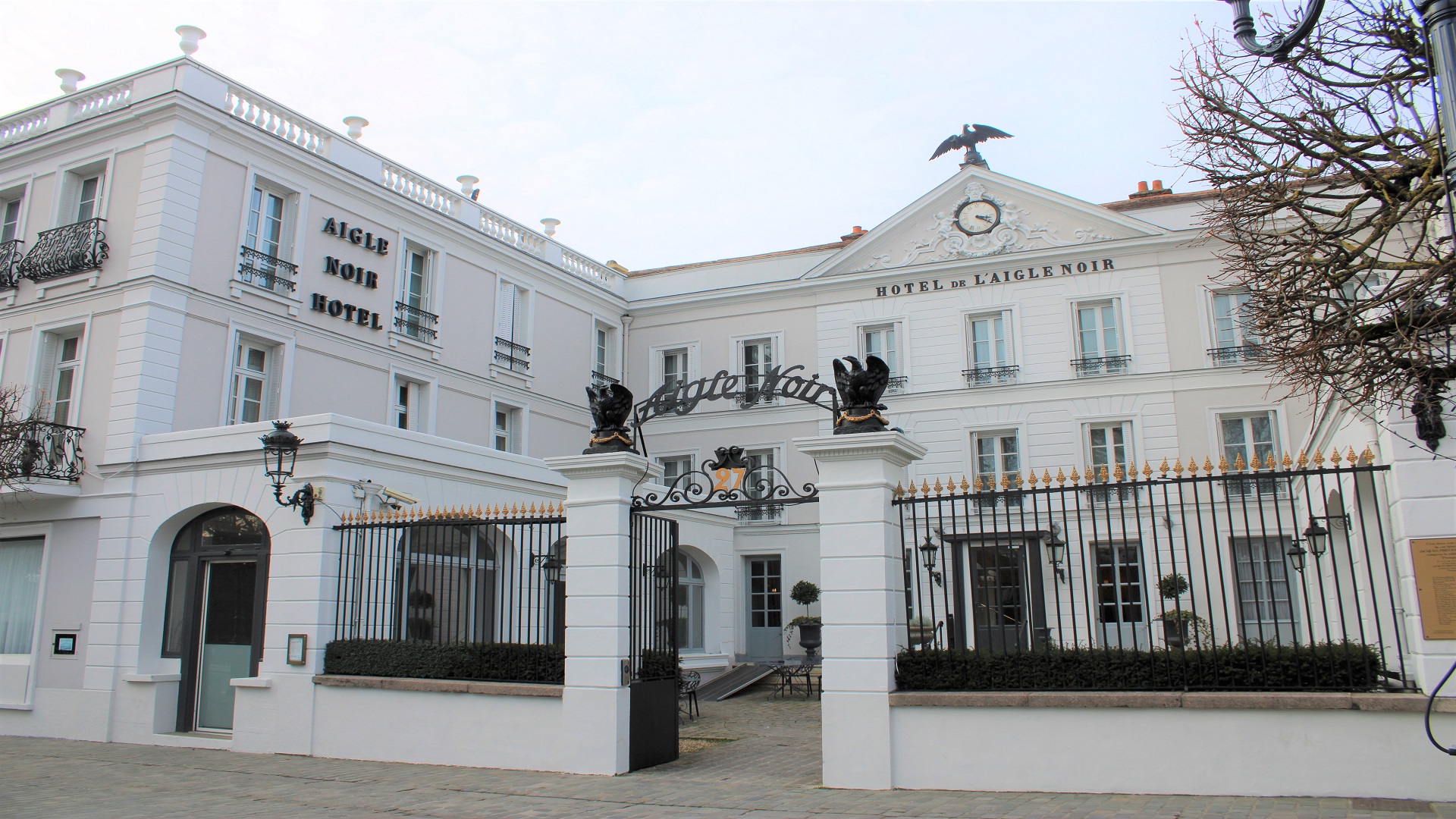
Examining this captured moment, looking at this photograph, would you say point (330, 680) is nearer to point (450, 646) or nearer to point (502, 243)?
point (450, 646)

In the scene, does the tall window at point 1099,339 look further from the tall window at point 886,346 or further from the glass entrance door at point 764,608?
the glass entrance door at point 764,608

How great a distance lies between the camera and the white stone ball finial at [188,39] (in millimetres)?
16547

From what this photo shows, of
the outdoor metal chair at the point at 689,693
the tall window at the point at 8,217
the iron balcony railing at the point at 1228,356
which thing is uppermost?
the tall window at the point at 8,217

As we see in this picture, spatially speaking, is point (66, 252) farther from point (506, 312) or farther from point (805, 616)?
point (805, 616)

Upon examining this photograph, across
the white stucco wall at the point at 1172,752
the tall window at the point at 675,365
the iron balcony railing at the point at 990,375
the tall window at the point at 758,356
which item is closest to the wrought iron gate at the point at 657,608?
the white stucco wall at the point at 1172,752

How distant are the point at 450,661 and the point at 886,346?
1527 centimetres

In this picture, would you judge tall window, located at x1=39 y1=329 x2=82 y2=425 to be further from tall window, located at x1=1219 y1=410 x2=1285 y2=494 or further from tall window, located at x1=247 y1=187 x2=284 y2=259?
tall window, located at x1=1219 y1=410 x2=1285 y2=494

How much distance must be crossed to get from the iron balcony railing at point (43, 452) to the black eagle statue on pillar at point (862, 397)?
11961 mm

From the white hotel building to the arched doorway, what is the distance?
5 cm

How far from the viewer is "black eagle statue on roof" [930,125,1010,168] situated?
76.7 ft

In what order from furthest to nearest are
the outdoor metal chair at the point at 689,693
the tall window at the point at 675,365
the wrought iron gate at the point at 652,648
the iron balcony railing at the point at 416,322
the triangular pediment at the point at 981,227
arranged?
the tall window at the point at 675,365
the triangular pediment at the point at 981,227
the iron balcony railing at the point at 416,322
the outdoor metal chair at the point at 689,693
the wrought iron gate at the point at 652,648

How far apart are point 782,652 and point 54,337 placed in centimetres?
1527

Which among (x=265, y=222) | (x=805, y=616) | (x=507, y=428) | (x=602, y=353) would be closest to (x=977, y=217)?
(x=602, y=353)

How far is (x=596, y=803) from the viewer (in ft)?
27.6
